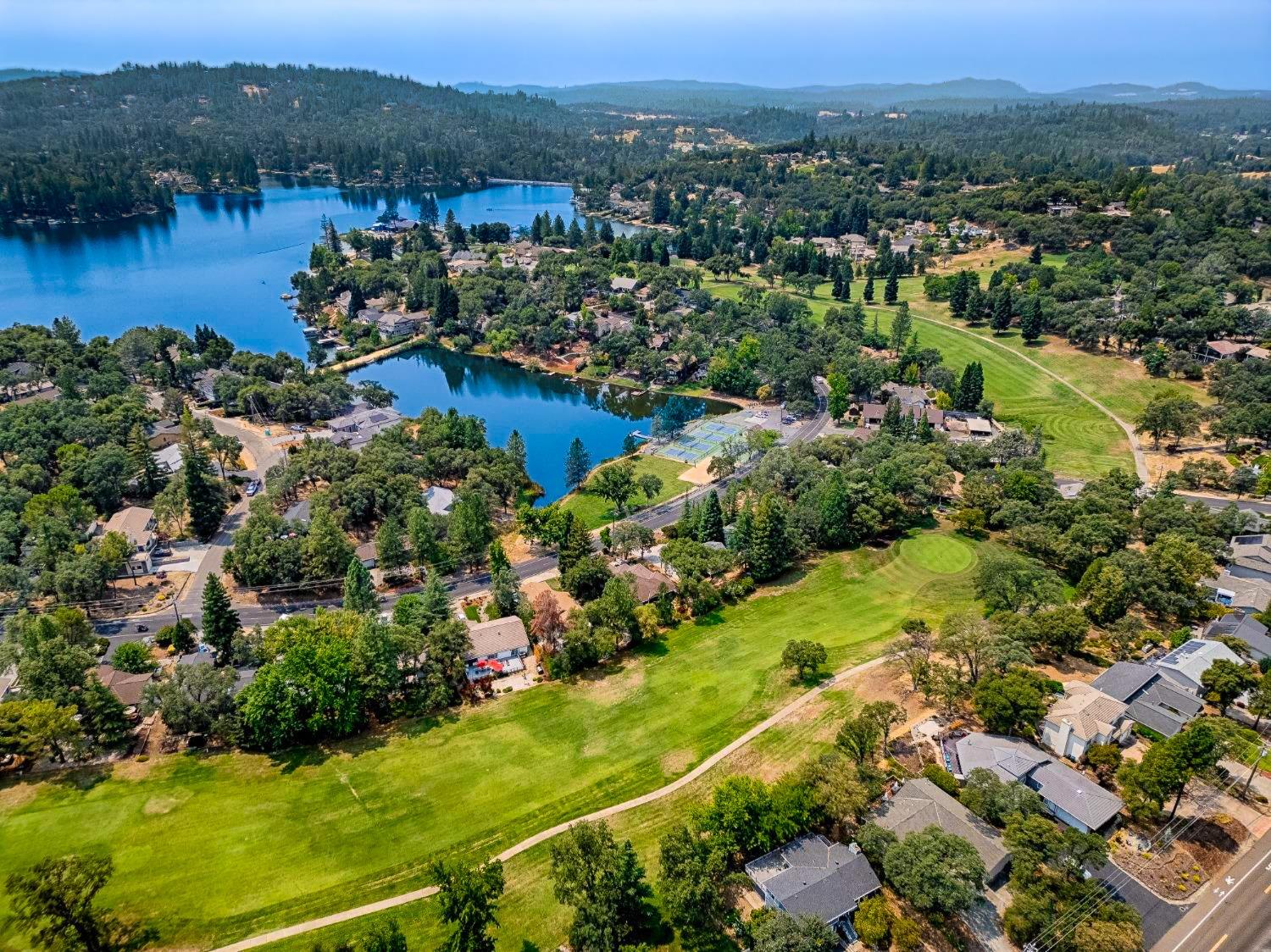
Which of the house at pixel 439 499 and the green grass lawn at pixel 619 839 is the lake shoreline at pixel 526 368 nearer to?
the house at pixel 439 499

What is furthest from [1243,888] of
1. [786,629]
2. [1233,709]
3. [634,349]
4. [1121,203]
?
[1121,203]

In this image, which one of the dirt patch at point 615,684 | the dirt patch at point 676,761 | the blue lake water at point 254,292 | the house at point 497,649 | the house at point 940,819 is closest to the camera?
the house at point 940,819

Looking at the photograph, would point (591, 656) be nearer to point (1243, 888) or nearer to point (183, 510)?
point (1243, 888)

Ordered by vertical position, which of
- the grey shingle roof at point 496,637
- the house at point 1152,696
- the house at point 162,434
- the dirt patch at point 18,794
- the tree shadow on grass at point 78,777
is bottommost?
the tree shadow on grass at point 78,777

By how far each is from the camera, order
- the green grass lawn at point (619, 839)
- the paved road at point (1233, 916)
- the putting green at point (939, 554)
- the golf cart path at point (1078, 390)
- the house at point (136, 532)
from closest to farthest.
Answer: the paved road at point (1233, 916) < the green grass lawn at point (619, 839) < the putting green at point (939, 554) < the house at point (136, 532) < the golf cart path at point (1078, 390)

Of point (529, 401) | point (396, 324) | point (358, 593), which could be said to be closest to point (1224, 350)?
point (529, 401)

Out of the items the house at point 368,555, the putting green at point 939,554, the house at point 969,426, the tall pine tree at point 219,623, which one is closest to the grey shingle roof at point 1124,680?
the putting green at point 939,554

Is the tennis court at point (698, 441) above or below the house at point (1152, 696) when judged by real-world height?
below
